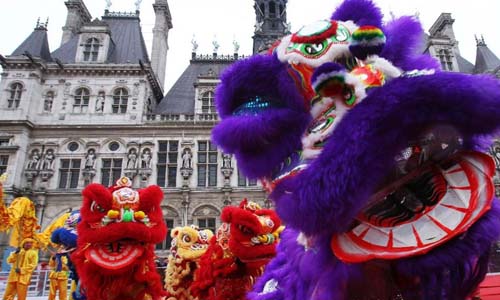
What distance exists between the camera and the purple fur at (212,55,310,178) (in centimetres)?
211

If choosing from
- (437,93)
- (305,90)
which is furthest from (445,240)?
(305,90)

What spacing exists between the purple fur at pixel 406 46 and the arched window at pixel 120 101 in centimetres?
1920

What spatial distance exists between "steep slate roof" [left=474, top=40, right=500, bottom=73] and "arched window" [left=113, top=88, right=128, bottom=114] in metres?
20.9

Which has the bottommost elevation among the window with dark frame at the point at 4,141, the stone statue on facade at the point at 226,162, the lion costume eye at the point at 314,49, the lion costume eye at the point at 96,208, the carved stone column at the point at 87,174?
the lion costume eye at the point at 96,208

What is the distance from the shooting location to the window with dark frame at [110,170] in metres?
18.5

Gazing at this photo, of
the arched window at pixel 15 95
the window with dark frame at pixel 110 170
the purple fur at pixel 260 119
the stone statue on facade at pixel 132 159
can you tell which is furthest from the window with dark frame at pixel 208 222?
the purple fur at pixel 260 119

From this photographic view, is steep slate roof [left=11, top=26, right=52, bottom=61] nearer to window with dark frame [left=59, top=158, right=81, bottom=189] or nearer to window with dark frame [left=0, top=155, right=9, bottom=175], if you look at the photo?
window with dark frame [left=0, top=155, right=9, bottom=175]

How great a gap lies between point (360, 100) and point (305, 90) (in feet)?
1.53

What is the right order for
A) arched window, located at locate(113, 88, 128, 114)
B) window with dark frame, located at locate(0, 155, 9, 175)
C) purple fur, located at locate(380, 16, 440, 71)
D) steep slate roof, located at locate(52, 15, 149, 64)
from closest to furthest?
purple fur, located at locate(380, 16, 440, 71) → window with dark frame, located at locate(0, 155, 9, 175) → arched window, located at locate(113, 88, 128, 114) → steep slate roof, located at locate(52, 15, 149, 64)

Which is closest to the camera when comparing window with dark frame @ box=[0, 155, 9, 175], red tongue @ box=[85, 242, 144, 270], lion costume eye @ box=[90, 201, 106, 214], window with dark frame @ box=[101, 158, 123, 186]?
red tongue @ box=[85, 242, 144, 270]

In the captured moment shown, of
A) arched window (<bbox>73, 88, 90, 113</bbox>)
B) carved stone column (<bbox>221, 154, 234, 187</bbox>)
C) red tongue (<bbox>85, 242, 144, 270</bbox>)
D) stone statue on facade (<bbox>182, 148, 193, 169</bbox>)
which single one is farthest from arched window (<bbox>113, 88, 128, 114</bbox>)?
red tongue (<bbox>85, 242, 144, 270</bbox>)

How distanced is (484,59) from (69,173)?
83.0ft

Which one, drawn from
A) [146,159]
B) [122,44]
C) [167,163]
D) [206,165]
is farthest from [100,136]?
[122,44]

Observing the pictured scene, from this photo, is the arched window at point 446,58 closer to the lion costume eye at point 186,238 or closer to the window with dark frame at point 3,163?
the lion costume eye at point 186,238
